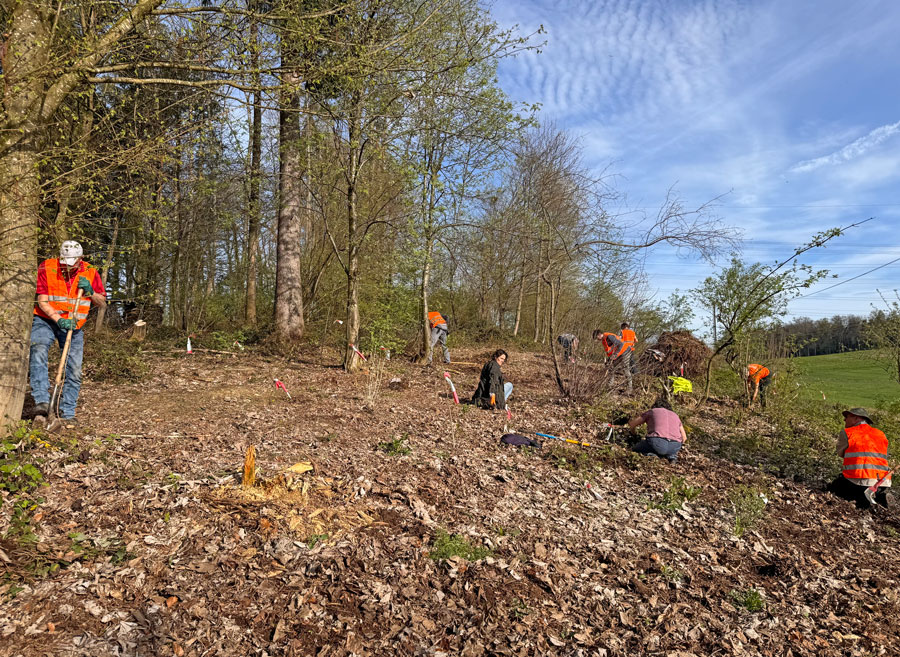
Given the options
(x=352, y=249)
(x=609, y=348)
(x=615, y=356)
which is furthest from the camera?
(x=609, y=348)

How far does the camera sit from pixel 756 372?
9.62 meters

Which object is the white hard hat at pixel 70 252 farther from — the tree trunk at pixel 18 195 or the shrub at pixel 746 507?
the shrub at pixel 746 507

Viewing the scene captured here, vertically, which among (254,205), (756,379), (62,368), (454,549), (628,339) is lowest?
(454,549)

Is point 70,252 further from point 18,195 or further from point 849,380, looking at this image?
point 849,380

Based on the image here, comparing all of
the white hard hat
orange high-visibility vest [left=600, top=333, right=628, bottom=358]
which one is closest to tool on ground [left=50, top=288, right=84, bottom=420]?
the white hard hat

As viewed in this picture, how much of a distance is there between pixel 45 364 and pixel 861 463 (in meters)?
8.66

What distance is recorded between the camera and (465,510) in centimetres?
433

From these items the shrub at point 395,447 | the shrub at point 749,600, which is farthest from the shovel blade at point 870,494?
the shrub at point 395,447

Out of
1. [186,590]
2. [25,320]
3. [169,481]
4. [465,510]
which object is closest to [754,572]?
[465,510]

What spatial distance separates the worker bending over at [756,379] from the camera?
31.5ft

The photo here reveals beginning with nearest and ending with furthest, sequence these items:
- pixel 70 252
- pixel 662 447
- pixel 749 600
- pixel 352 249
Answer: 1. pixel 749 600
2. pixel 70 252
3. pixel 662 447
4. pixel 352 249

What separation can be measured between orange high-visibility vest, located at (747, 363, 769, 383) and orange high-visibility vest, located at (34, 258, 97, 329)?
33.9 feet

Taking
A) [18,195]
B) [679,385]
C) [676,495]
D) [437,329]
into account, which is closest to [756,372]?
[679,385]

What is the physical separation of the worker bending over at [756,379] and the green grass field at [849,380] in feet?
1.83
